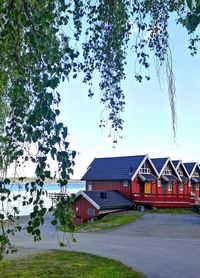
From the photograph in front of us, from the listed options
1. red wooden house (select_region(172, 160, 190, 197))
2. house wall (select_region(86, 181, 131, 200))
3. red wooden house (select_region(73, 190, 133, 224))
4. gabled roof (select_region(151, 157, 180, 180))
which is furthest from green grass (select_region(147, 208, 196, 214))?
red wooden house (select_region(172, 160, 190, 197))

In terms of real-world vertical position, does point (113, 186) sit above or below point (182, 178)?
below

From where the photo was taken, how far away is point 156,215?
26.1 meters

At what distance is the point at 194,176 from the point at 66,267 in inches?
1167

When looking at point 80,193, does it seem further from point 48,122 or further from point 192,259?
point 48,122

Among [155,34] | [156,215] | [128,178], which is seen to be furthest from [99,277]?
[128,178]

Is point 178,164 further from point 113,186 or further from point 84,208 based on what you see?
point 84,208

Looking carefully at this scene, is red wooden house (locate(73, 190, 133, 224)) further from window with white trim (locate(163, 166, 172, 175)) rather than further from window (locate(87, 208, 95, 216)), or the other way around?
window with white trim (locate(163, 166, 172, 175))

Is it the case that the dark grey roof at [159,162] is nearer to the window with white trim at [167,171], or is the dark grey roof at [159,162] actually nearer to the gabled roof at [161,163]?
the gabled roof at [161,163]

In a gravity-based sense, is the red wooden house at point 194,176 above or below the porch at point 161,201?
above

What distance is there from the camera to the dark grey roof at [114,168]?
31695 mm

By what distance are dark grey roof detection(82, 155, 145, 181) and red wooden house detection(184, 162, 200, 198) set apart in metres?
8.08

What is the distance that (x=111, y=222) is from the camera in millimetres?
24641

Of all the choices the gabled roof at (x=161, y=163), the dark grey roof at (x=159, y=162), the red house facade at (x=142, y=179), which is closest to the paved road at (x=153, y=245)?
the red house facade at (x=142, y=179)

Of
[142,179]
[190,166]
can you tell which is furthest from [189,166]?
[142,179]
